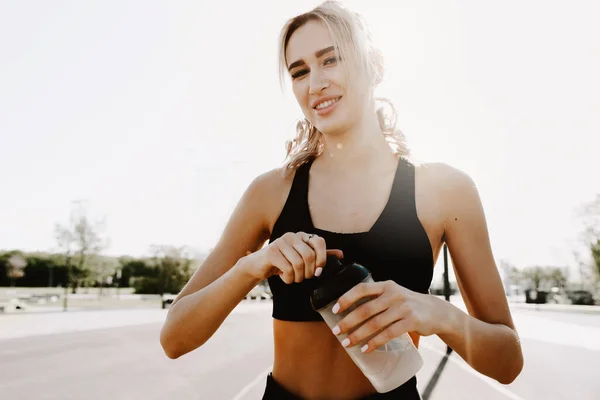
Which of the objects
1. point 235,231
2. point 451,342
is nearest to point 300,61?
point 235,231

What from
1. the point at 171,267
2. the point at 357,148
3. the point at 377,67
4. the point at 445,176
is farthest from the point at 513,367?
the point at 171,267

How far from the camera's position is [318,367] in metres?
1.57

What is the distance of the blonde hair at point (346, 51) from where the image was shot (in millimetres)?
1743

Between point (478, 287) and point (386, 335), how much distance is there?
58 centimetres

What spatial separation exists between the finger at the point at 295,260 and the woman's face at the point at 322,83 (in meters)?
0.65

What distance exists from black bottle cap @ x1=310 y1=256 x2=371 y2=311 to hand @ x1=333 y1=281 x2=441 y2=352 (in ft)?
0.10

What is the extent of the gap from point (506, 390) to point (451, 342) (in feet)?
32.6

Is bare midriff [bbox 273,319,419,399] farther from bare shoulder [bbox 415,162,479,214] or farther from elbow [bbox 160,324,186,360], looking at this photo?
bare shoulder [bbox 415,162,479,214]

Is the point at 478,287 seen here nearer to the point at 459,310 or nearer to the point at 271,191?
the point at 459,310

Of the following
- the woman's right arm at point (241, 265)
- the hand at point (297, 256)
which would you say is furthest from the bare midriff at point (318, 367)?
the hand at point (297, 256)

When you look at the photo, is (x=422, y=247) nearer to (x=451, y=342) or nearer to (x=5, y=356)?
(x=451, y=342)

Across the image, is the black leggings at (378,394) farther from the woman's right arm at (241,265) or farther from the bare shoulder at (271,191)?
the bare shoulder at (271,191)

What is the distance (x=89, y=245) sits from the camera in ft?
→ 164

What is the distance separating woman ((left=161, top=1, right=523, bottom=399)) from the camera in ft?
5.06
